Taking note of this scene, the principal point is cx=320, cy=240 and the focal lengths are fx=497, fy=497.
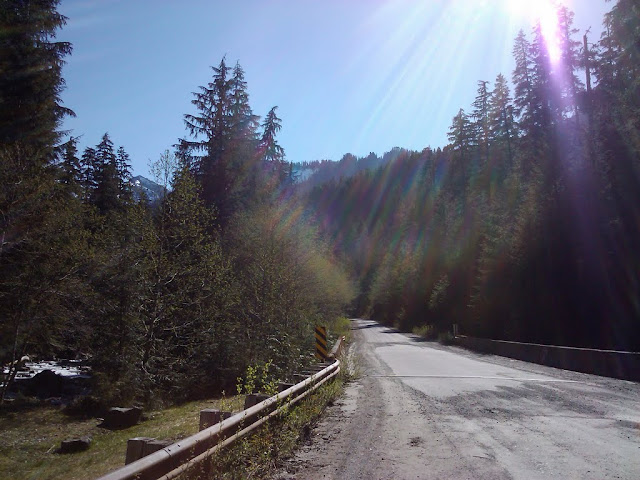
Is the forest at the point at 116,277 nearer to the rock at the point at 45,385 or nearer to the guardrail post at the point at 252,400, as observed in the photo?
the rock at the point at 45,385

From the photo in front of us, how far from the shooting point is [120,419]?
40.3ft

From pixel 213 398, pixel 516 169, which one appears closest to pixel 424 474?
pixel 213 398

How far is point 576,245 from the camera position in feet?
89.4

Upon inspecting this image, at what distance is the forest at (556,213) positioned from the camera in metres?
25.3

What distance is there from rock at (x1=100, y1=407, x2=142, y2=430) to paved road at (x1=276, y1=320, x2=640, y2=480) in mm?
5183

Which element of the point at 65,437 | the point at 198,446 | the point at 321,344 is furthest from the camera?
the point at 321,344

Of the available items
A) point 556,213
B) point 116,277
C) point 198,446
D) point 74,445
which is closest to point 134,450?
point 198,446

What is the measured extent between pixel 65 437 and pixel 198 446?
8.20 metres

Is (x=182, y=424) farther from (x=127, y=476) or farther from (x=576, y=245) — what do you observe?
(x=576, y=245)

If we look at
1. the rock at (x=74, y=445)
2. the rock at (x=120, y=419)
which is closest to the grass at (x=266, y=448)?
the rock at (x=74, y=445)

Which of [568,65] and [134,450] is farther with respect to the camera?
[568,65]

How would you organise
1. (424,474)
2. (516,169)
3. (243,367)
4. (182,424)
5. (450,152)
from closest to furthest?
(424,474)
(182,424)
(243,367)
(516,169)
(450,152)

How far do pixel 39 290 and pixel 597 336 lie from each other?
24.7 meters

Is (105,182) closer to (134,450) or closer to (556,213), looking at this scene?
(556,213)
